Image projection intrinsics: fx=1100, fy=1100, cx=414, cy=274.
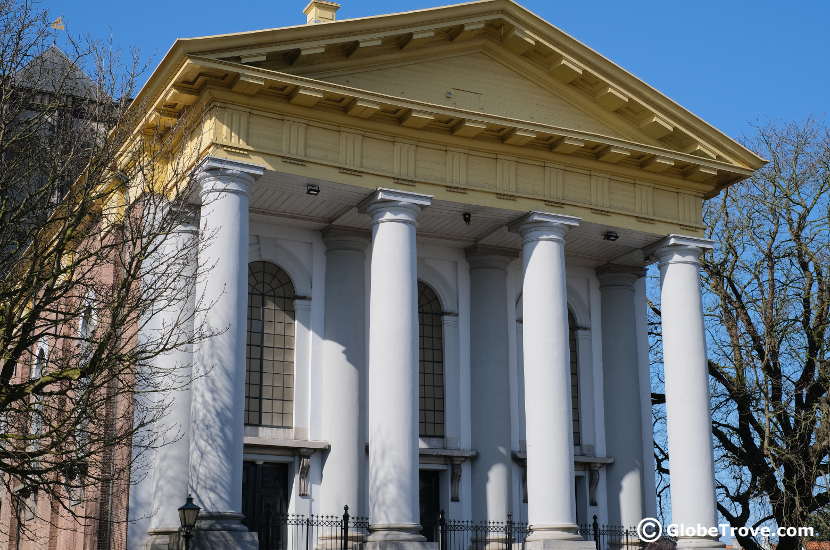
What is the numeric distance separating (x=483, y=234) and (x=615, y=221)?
318 centimetres

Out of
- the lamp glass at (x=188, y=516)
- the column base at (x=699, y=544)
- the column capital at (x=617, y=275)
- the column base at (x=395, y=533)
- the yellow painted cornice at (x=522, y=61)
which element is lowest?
the column base at (x=699, y=544)

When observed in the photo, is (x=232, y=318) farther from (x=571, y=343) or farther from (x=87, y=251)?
(x=571, y=343)

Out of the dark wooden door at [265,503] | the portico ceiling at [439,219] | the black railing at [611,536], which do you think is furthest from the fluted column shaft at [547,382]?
the dark wooden door at [265,503]

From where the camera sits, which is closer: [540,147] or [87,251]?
[87,251]

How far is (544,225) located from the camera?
24.4 meters

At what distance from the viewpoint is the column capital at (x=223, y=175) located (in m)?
21.0

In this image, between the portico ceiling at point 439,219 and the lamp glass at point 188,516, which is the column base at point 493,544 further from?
the lamp glass at point 188,516

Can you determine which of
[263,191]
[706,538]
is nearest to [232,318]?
[263,191]

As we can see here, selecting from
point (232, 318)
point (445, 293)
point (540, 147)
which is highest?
point (540, 147)

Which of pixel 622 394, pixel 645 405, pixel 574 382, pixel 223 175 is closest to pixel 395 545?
pixel 223 175

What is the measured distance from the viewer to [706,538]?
950 inches

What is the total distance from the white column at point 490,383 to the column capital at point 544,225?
9.17 ft

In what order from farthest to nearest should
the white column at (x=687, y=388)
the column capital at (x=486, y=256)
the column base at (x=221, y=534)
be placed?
the column capital at (x=486, y=256)
the white column at (x=687, y=388)
the column base at (x=221, y=534)

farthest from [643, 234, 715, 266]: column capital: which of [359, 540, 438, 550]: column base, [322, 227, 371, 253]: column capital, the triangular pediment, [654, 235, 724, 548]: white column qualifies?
[359, 540, 438, 550]: column base
